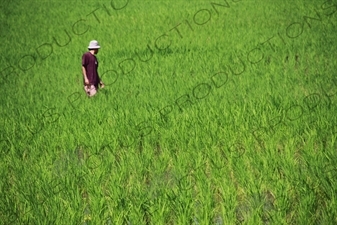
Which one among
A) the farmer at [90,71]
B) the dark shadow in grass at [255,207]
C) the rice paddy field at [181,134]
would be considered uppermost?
the farmer at [90,71]

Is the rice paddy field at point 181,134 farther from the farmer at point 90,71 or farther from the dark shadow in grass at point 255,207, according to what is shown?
the farmer at point 90,71

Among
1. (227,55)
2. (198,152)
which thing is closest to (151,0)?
(227,55)

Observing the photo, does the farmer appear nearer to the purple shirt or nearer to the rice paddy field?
the purple shirt

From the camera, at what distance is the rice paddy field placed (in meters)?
2.00

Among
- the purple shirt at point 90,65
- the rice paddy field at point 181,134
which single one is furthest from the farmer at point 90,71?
the rice paddy field at point 181,134

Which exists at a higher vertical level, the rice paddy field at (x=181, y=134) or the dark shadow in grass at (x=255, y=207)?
the rice paddy field at (x=181, y=134)

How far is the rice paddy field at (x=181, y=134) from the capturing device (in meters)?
2.00

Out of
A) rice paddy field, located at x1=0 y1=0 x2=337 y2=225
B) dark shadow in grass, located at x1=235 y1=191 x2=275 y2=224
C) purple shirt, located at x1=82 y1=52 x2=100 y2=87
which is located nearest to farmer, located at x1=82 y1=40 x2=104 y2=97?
purple shirt, located at x1=82 y1=52 x2=100 y2=87

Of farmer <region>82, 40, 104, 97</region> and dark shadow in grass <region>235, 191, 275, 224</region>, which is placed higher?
farmer <region>82, 40, 104, 97</region>

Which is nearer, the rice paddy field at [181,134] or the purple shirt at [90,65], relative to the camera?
the rice paddy field at [181,134]

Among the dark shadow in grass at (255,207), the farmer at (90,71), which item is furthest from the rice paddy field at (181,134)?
the farmer at (90,71)

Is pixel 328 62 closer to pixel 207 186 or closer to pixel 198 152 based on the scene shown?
pixel 198 152

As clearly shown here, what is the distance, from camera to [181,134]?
3.07m

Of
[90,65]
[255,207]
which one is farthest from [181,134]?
[90,65]
